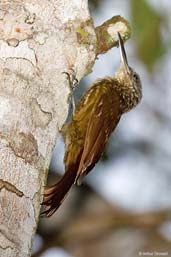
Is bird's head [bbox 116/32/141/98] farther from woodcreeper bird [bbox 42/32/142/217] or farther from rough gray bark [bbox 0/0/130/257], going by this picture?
rough gray bark [bbox 0/0/130/257]

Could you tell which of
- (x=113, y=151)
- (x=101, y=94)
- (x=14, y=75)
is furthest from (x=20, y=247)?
(x=113, y=151)

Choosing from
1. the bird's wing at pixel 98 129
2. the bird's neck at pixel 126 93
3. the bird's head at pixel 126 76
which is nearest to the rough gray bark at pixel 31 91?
the bird's wing at pixel 98 129

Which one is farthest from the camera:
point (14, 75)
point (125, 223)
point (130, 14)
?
point (125, 223)

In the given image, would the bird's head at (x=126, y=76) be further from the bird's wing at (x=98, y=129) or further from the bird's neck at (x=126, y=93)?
the bird's wing at (x=98, y=129)

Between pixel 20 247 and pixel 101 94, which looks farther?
pixel 101 94

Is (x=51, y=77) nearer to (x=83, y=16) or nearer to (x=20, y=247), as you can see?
(x=83, y=16)

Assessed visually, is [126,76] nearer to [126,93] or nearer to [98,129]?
[126,93]
